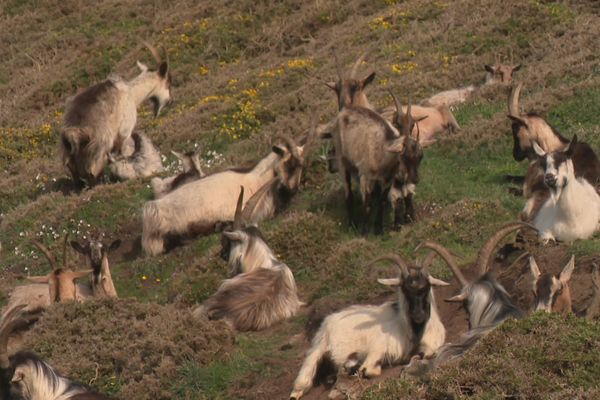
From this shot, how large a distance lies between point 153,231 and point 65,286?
2.64m

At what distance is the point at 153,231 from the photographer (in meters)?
17.8

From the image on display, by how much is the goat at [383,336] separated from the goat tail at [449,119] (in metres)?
8.42

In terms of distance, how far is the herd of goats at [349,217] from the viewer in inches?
448

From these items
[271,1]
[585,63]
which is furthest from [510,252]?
[271,1]

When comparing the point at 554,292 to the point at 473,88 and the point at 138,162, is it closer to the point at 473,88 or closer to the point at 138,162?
the point at 138,162

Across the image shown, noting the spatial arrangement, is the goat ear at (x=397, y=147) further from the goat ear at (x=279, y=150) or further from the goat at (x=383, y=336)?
the goat at (x=383, y=336)

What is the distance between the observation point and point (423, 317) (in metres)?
11.3

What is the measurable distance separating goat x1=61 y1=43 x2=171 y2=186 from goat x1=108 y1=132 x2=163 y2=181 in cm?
22

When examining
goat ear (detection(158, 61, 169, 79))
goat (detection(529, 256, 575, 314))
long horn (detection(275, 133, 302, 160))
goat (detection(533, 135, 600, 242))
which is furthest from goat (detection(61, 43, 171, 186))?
goat (detection(529, 256, 575, 314))

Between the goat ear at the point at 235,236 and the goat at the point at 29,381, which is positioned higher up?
the goat at the point at 29,381

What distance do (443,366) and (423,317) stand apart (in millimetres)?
1375

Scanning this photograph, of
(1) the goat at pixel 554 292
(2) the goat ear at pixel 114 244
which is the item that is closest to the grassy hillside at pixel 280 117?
(2) the goat ear at pixel 114 244

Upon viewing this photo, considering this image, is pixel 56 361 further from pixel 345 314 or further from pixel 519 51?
pixel 519 51

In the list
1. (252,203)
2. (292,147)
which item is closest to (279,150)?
(292,147)
